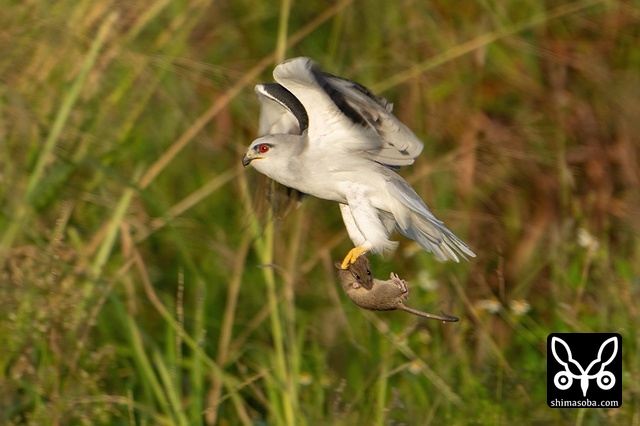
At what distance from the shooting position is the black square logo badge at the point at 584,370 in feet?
17.8

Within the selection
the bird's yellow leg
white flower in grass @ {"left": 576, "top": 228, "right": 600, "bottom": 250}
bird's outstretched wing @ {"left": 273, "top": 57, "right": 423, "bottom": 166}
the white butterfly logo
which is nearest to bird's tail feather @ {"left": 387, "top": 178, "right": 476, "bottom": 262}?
bird's outstretched wing @ {"left": 273, "top": 57, "right": 423, "bottom": 166}

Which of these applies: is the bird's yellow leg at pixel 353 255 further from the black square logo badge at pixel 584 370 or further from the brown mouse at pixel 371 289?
the black square logo badge at pixel 584 370

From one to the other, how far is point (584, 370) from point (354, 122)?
5.79 feet

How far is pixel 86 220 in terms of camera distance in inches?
249

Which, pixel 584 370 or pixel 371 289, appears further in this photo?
pixel 584 370

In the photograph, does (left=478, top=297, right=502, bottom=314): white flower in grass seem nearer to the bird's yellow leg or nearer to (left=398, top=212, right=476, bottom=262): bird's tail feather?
(left=398, top=212, right=476, bottom=262): bird's tail feather

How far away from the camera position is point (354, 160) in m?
4.67

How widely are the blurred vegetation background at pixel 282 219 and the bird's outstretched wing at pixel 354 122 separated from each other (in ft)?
1.53

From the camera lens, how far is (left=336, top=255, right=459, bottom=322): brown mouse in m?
3.94

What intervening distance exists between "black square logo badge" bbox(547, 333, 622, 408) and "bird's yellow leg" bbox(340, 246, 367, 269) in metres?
1.54

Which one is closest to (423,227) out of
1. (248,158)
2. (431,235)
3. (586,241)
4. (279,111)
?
(431,235)

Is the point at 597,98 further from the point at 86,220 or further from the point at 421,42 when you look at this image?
the point at 86,220

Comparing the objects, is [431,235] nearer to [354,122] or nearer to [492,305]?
[354,122]

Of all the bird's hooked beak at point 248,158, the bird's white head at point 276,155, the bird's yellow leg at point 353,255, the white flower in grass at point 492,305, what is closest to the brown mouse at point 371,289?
the bird's yellow leg at point 353,255
